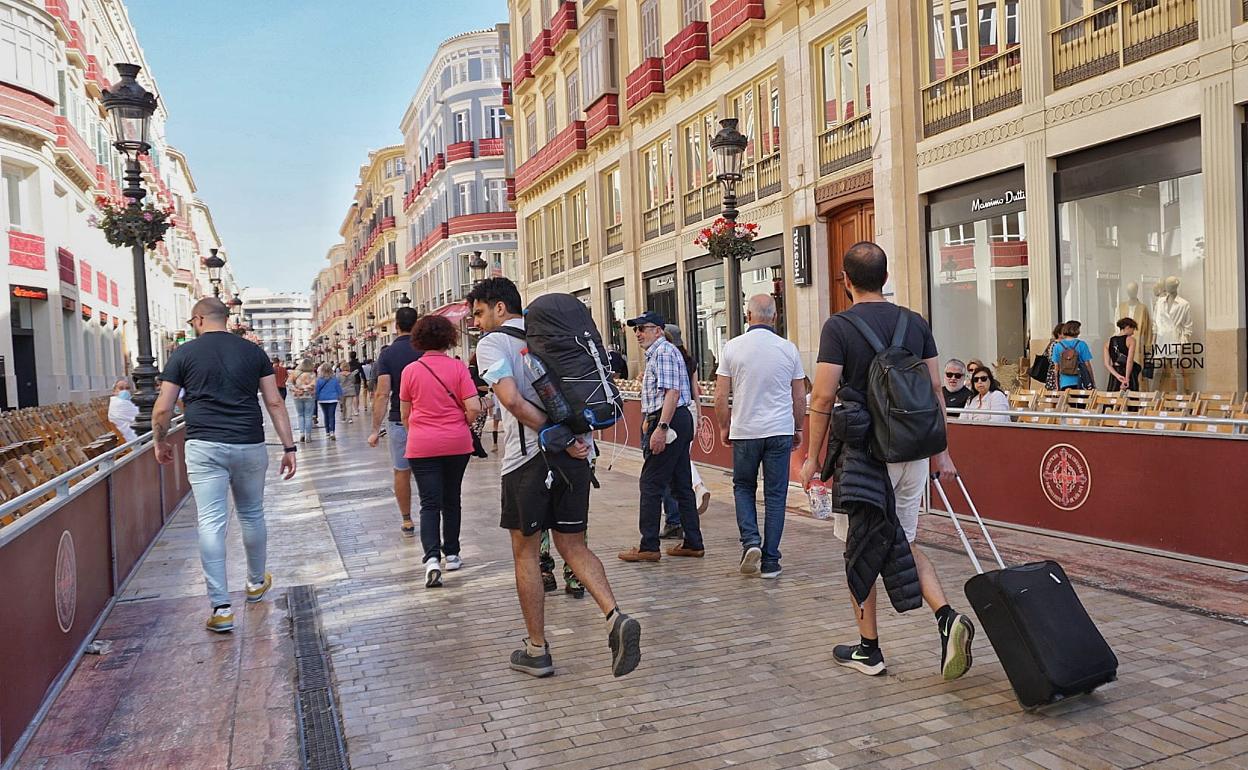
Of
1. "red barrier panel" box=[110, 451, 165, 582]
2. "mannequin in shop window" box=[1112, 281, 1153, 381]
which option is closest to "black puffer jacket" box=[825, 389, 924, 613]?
"red barrier panel" box=[110, 451, 165, 582]

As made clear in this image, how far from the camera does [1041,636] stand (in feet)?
13.5

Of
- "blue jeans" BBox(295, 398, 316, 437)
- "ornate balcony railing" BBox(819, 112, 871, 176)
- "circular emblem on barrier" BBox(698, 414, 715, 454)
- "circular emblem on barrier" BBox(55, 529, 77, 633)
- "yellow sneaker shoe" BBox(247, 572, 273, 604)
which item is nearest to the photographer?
"circular emblem on barrier" BBox(55, 529, 77, 633)

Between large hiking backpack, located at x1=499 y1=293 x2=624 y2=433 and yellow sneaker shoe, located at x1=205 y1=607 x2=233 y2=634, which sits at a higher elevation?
large hiking backpack, located at x1=499 y1=293 x2=624 y2=433

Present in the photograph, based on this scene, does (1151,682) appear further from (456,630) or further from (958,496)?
(958,496)

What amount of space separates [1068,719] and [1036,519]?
4195 millimetres

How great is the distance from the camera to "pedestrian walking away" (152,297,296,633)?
19.7 ft

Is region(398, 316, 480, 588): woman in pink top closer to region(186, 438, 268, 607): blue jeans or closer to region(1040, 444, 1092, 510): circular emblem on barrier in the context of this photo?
region(186, 438, 268, 607): blue jeans

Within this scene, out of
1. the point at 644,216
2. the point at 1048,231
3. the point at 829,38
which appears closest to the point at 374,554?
the point at 1048,231

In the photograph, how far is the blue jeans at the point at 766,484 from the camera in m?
6.85

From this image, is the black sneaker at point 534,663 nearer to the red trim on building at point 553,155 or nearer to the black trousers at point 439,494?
the black trousers at point 439,494

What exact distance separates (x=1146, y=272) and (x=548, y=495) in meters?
10.1

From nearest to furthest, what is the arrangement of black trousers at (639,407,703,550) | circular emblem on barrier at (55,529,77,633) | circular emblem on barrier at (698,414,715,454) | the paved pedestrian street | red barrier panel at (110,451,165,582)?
the paved pedestrian street
circular emblem on barrier at (55,529,77,633)
red barrier panel at (110,451,165,582)
black trousers at (639,407,703,550)
circular emblem on barrier at (698,414,715,454)

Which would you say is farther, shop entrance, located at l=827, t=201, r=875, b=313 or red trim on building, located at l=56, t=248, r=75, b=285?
red trim on building, located at l=56, t=248, r=75, b=285

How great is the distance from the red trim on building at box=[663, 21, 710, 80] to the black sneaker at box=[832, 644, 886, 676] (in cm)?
1899
